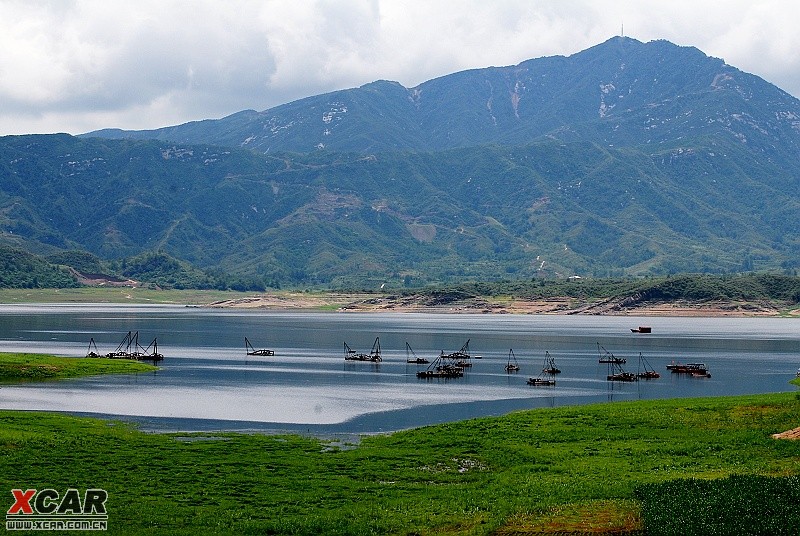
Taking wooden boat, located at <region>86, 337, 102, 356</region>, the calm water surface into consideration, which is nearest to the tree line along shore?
the calm water surface

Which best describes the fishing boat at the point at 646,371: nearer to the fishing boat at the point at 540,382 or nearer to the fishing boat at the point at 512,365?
the fishing boat at the point at 540,382

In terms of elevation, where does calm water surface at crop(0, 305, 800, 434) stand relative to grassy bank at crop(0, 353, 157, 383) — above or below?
below

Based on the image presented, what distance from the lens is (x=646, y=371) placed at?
→ 122 meters

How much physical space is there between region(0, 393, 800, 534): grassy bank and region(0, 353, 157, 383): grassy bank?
33692 millimetres

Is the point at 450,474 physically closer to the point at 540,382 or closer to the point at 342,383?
the point at 342,383

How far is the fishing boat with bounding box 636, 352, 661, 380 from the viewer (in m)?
115

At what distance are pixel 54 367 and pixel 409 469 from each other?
6408 centimetres

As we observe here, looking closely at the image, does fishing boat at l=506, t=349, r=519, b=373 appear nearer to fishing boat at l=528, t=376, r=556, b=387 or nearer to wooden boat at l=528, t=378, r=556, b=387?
fishing boat at l=528, t=376, r=556, b=387

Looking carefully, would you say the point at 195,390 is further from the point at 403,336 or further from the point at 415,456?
the point at 403,336

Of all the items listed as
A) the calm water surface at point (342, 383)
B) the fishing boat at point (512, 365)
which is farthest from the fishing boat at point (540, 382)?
the fishing boat at point (512, 365)

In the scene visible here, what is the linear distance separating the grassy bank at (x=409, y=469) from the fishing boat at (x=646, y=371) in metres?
47.4

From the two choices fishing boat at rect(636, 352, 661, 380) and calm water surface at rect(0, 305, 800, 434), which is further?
fishing boat at rect(636, 352, 661, 380)

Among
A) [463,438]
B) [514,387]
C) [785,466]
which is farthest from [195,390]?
[785,466]

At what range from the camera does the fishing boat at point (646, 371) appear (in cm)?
11475
